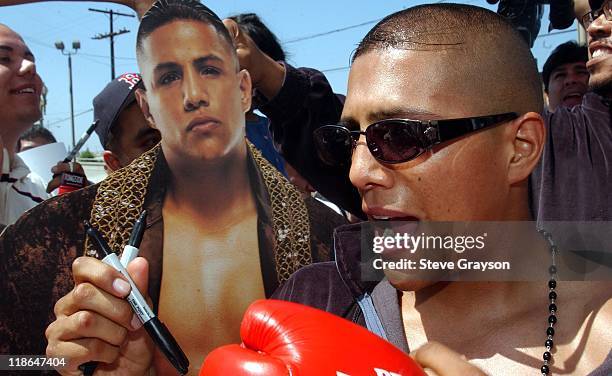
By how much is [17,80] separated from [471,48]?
1.16 m

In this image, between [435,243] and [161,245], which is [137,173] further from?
[435,243]

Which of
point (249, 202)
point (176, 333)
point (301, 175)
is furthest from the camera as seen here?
point (301, 175)

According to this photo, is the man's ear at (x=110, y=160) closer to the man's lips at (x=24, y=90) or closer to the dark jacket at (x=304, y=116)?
the man's lips at (x=24, y=90)

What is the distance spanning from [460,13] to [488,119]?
0.29 m

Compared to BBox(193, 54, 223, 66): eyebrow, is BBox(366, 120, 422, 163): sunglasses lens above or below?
below

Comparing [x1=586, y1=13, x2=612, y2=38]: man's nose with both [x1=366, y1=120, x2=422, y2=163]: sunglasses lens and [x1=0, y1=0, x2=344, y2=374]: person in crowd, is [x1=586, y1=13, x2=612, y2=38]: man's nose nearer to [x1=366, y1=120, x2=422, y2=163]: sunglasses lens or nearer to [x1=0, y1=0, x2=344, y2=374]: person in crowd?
[x1=366, y1=120, x2=422, y2=163]: sunglasses lens

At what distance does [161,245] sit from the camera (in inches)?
62.2

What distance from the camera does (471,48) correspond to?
4.77 ft

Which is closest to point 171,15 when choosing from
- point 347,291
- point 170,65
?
point 170,65

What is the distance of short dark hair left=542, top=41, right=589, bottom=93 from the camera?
76.1 inches

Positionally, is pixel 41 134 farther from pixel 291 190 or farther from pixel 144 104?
pixel 291 190

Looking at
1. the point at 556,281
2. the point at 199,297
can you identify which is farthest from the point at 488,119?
the point at 199,297

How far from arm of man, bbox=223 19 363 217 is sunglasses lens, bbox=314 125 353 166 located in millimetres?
126

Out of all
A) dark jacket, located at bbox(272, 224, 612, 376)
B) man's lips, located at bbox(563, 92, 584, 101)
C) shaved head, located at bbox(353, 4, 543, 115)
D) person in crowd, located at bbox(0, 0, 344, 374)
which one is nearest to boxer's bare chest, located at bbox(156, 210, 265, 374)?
person in crowd, located at bbox(0, 0, 344, 374)
